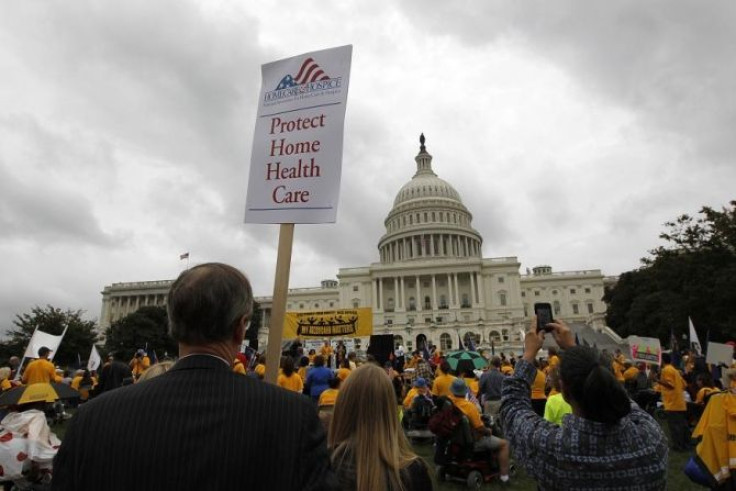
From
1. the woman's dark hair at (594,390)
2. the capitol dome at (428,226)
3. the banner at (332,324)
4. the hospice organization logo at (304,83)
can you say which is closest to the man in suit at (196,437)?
the woman's dark hair at (594,390)

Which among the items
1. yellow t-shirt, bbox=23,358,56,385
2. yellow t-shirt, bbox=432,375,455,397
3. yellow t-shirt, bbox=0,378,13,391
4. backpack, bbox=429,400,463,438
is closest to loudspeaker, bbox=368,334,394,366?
yellow t-shirt, bbox=432,375,455,397

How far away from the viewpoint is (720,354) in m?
13.6

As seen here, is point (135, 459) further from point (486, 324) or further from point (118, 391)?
point (486, 324)

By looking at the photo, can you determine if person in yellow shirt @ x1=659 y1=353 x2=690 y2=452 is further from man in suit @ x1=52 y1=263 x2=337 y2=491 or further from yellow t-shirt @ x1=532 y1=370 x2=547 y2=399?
man in suit @ x1=52 y1=263 x2=337 y2=491

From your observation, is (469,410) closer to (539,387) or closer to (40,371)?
(539,387)

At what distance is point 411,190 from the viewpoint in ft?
328

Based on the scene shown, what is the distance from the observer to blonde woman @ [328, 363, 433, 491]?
256 centimetres

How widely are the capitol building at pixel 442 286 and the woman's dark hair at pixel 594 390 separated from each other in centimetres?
6378

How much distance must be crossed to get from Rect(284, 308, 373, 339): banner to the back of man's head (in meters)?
19.2

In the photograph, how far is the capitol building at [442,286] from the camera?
Result: 70.2m

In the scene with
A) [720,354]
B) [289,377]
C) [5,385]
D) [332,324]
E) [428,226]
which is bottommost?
[5,385]

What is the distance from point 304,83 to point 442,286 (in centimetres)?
7931

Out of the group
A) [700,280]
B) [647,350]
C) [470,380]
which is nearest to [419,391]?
[470,380]

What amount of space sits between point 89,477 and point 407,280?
8114 centimetres
